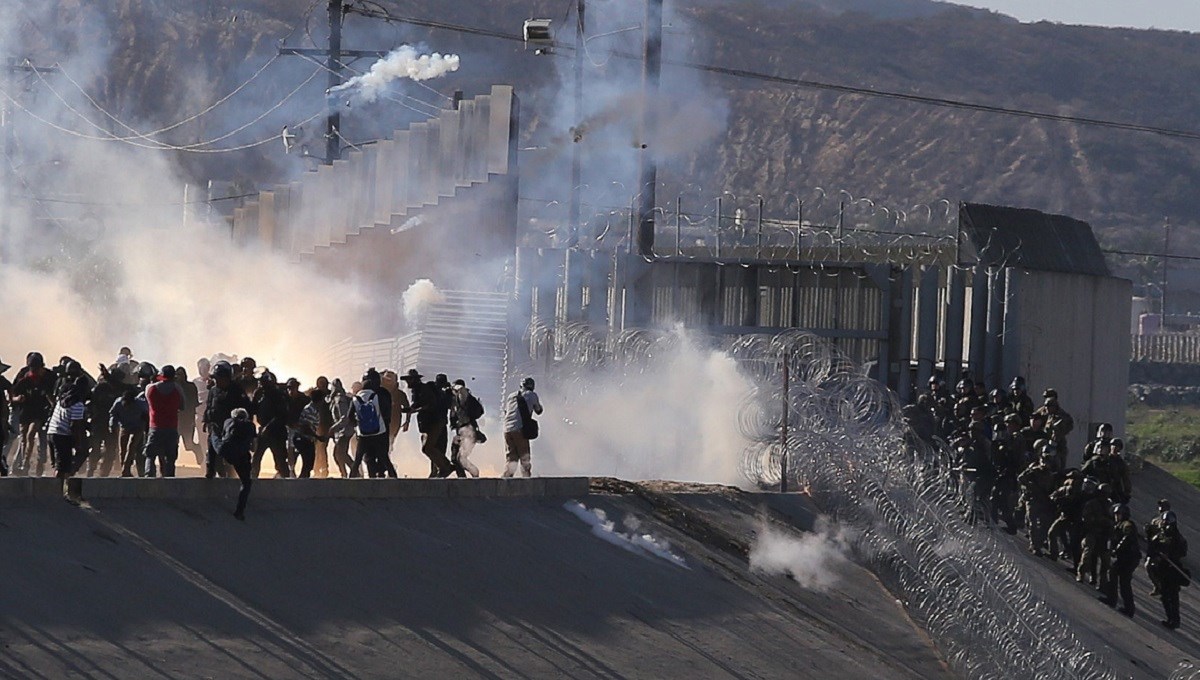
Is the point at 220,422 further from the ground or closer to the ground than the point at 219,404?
closer to the ground

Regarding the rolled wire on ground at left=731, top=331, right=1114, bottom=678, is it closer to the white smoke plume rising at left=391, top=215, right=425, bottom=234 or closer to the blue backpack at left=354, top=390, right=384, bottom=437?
the blue backpack at left=354, top=390, right=384, bottom=437

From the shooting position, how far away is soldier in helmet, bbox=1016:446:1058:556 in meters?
23.2

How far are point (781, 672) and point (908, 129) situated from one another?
14576cm

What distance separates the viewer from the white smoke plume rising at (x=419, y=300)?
31906mm

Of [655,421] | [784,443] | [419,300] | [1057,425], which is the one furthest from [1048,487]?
[419,300]

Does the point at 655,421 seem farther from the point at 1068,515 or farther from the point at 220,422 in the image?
the point at 220,422

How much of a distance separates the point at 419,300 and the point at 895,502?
1382 cm

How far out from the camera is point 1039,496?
76.7 feet

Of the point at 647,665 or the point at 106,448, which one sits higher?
the point at 106,448

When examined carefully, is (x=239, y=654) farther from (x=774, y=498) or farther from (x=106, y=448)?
(x=774, y=498)

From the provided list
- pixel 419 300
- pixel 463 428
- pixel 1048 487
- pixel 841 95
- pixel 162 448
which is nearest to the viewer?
pixel 162 448

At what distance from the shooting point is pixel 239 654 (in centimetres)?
1407

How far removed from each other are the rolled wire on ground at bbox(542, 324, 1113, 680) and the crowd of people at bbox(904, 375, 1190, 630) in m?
0.50

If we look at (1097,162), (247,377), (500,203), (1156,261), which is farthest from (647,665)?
(1097,162)
